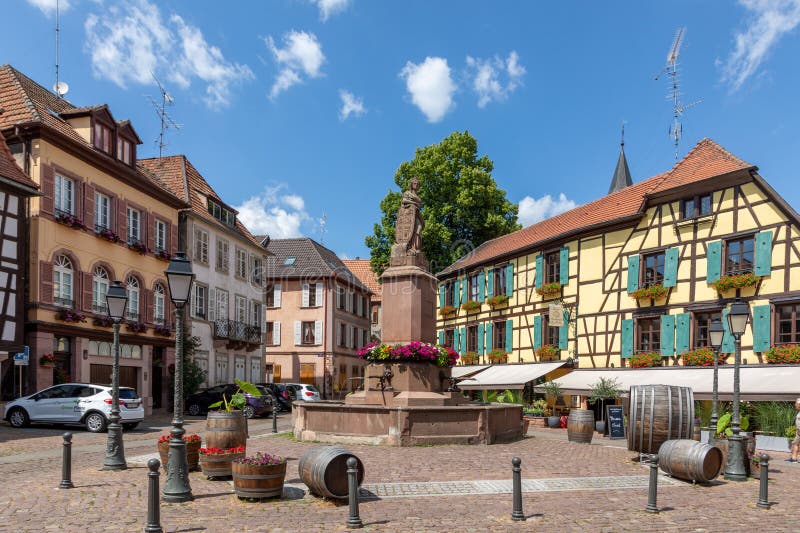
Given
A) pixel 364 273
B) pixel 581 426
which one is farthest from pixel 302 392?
pixel 364 273

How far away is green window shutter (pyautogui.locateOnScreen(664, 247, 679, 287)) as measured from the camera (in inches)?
991

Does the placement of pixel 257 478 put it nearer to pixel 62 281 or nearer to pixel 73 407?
pixel 73 407

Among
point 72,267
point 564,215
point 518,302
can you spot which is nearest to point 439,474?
point 72,267

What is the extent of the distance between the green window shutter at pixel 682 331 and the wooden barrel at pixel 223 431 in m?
18.1

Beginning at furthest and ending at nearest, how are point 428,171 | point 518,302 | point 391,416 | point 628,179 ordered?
1. point 628,179
2. point 428,171
3. point 518,302
4. point 391,416

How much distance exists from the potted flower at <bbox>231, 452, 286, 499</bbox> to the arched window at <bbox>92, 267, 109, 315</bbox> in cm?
1961

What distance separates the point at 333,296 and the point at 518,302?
19886mm

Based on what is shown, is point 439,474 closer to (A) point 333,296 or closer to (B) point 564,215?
(B) point 564,215

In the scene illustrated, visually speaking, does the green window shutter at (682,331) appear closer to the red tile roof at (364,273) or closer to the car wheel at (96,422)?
the car wheel at (96,422)

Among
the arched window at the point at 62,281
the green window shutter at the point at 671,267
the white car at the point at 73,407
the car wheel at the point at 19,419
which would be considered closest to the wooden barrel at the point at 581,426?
the green window shutter at the point at 671,267

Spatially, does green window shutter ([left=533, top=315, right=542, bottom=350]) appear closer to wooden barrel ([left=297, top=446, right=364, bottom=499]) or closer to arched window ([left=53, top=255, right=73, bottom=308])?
arched window ([left=53, top=255, right=73, bottom=308])

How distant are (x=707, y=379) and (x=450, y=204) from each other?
20559 mm

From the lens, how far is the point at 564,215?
115 ft

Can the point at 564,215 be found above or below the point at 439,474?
above
